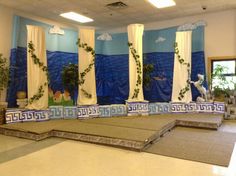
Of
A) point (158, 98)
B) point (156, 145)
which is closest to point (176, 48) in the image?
point (158, 98)

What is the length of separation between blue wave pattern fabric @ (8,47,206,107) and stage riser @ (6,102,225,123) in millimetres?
824

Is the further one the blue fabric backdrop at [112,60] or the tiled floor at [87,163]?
the blue fabric backdrop at [112,60]

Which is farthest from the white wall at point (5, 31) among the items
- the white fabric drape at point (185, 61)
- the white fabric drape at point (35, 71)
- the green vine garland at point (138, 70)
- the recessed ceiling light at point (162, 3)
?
the white fabric drape at point (185, 61)

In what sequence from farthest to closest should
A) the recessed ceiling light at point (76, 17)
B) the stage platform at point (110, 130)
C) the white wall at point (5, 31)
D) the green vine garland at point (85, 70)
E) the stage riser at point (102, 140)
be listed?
the recessed ceiling light at point (76, 17)
the white wall at point (5, 31)
the green vine garland at point (85, 70)
the stage platform at point (110, 130)
the stage riser at point (102, 140)

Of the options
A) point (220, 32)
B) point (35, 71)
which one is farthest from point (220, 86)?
point (35, 71)

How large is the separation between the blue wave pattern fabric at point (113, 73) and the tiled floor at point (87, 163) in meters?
2.91

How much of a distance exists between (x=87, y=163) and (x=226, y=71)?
553 centimetres

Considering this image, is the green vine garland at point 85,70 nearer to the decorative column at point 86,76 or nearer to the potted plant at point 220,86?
the decorative column at point 86,76

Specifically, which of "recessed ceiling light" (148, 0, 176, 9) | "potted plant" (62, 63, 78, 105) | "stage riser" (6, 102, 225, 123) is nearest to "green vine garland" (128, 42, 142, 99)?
"stage riser" (6, 102, 225, 123)

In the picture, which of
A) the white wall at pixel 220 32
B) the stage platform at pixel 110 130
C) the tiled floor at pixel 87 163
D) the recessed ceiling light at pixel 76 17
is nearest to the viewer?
the tiled floor at pixel 87 163

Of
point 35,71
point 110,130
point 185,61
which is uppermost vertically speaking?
point 185,61

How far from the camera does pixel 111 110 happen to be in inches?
246

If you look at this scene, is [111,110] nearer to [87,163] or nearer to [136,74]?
[136,74]

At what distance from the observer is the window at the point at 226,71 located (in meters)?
6.59
